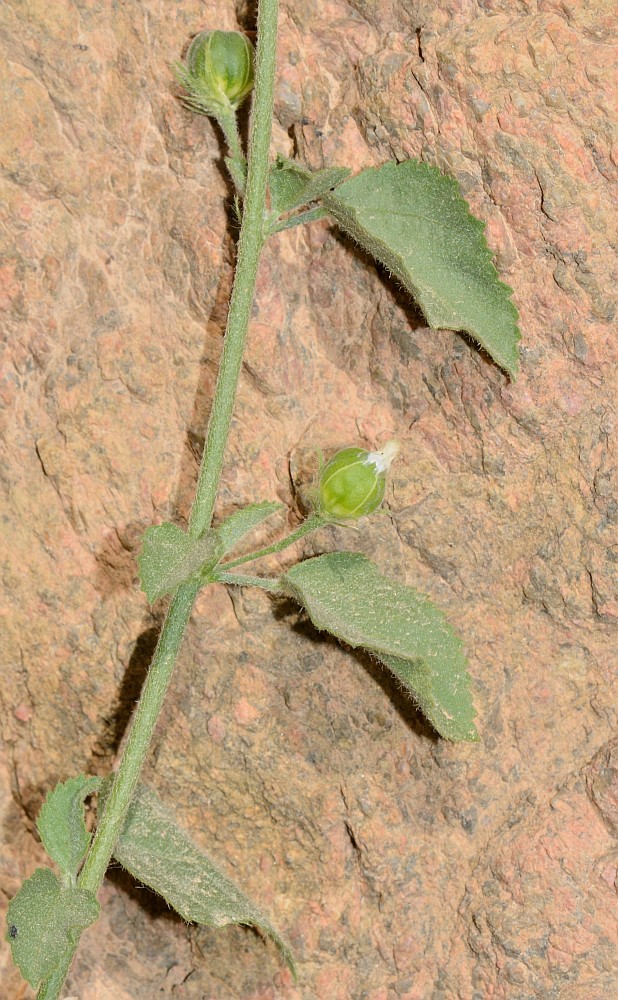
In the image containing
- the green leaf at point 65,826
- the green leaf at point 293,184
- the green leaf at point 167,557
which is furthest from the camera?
the green leaf at point 65,826

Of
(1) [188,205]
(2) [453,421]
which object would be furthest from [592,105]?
(1) [188,205]

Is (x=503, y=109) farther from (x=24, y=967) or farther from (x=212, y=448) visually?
(x=24, y=967)

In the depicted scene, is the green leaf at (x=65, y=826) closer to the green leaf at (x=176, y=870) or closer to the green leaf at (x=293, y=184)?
the green leaf at (x=176, y=870)

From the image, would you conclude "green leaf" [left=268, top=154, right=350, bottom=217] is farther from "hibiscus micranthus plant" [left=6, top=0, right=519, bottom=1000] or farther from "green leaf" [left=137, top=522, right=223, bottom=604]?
"green leaf" [left=137, top=522, right=223, bottom=604]

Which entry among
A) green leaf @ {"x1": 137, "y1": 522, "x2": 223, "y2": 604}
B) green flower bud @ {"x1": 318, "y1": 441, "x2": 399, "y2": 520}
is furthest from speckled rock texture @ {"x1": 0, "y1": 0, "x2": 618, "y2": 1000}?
green leaf @ {"x1": 137, "y1": 522, "x2": 223, "y2": 604}

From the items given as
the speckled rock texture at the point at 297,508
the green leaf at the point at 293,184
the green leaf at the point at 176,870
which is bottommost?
the green leaf at the point at 176,870

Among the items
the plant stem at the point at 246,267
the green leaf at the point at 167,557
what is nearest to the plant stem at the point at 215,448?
the plant stem at the point at 246,267
